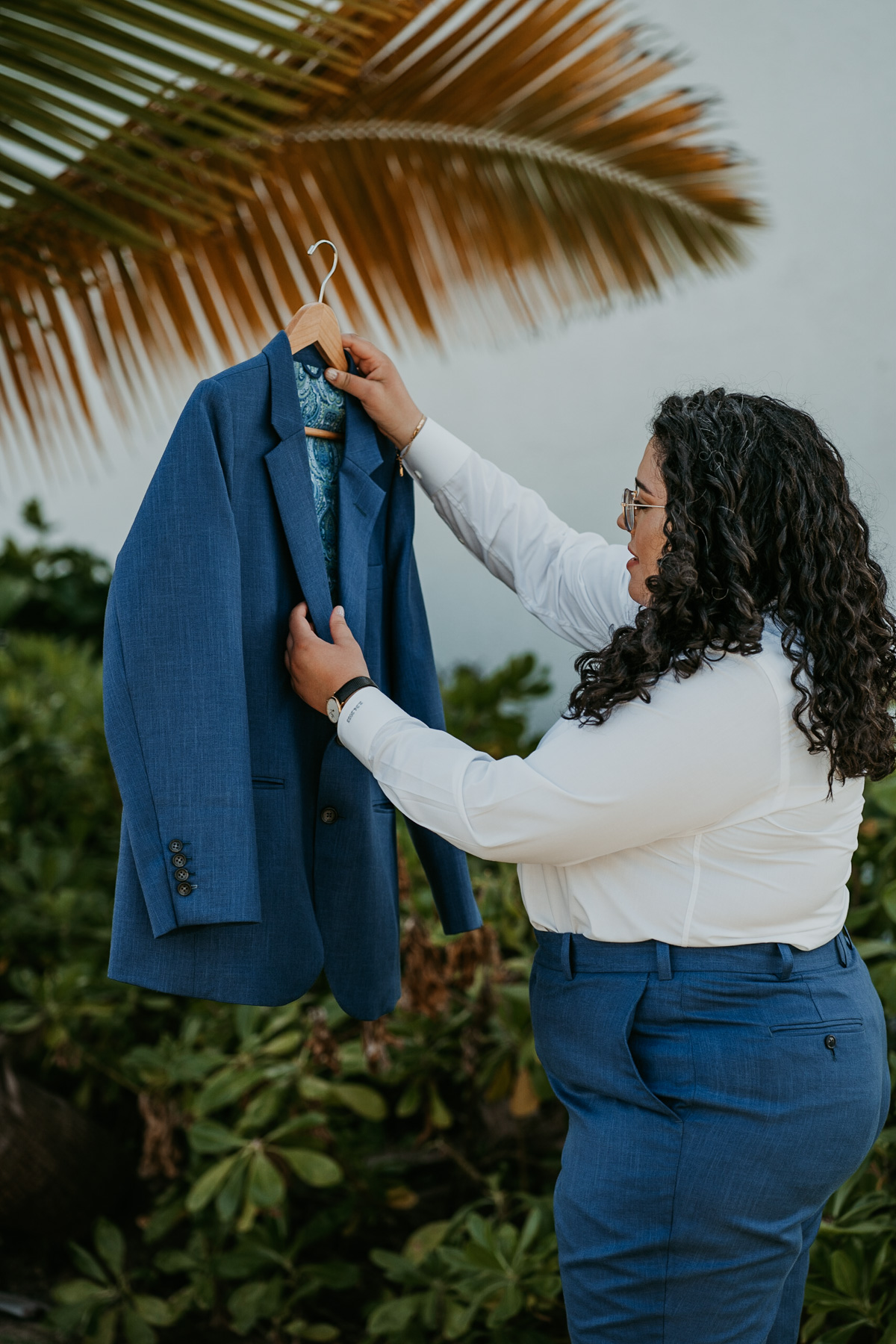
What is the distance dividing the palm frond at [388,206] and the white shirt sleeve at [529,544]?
70cm

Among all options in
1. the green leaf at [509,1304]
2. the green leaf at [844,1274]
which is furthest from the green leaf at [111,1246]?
the green leaf at [844,1274]

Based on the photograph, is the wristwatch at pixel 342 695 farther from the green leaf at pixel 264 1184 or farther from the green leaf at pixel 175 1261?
the green leaf at pixel 175 1261

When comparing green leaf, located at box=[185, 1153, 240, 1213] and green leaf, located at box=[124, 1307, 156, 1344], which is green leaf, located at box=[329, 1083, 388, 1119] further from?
green leaf, located at box=[124, 1307, 156, 1344]

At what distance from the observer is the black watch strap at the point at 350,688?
1.35 metres

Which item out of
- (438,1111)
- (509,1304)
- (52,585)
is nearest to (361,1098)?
(438,1111)

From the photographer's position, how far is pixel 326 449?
1.57m

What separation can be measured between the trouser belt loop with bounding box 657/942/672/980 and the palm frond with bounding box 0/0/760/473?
58.0 inches

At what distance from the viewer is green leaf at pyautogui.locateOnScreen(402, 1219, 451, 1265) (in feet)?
7.03

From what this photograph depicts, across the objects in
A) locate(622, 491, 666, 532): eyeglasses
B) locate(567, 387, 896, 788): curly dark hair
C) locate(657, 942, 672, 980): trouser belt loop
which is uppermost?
locate(622, 491, 666, 532): eyeglasses

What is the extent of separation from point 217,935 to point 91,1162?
181 centimetres

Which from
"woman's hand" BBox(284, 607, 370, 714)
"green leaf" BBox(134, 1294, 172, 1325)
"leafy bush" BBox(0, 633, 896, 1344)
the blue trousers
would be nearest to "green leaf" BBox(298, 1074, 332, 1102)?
"leafy bush" BBox(0, 633, 896, 1344)

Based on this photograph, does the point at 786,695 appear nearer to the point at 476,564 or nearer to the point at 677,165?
the point at 677,165

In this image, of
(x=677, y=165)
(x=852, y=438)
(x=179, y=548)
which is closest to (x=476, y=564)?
(x=852, y=438)

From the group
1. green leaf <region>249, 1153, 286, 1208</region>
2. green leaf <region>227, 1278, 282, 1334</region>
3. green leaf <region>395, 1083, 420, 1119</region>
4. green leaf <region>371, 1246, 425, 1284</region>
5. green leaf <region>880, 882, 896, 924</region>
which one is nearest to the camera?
green leaf <region>880, 882, 896, 924</region>
